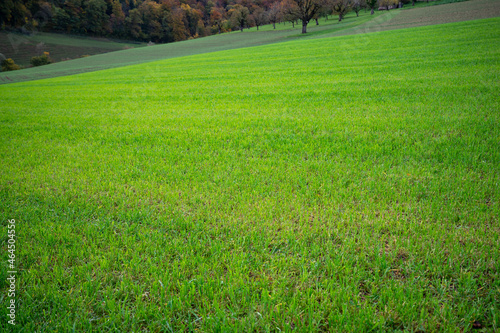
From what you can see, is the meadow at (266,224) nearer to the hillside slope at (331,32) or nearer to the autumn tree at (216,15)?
the hillside slope at (331,32)

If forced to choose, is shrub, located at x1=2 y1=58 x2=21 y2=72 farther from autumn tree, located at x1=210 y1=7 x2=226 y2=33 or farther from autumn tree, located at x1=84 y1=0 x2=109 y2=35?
autumn tree, located at x1=210 y1=7 x2=226 y2=33

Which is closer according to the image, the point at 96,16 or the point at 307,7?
the point at 307,7

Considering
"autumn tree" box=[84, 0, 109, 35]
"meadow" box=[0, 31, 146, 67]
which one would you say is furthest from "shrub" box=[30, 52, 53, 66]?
"autumn tree" box=[84, 0, 109, 35]

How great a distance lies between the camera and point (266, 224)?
9.59 feet

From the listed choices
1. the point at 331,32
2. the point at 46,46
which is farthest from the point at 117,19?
the point at 331,32

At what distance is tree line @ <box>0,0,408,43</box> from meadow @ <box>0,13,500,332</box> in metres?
51.1

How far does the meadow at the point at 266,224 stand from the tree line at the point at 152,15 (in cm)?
5113

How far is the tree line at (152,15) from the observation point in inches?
2216

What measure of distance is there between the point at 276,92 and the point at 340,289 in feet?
28.4

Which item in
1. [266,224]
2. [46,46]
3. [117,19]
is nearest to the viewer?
[266,224]

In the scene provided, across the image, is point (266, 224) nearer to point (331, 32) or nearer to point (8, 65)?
point (331, 32)

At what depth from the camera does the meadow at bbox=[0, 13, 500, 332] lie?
200 cm

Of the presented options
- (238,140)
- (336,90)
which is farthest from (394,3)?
(238,140)

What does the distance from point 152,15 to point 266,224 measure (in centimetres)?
12801
